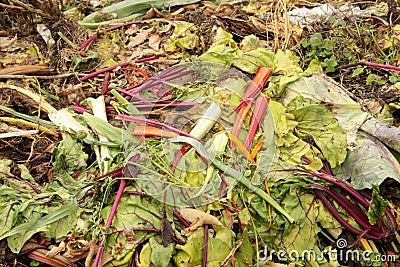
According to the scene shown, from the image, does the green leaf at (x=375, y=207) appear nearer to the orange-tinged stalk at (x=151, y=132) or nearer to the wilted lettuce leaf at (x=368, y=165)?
the wilted lettuce leaf at (x=368, y=165)

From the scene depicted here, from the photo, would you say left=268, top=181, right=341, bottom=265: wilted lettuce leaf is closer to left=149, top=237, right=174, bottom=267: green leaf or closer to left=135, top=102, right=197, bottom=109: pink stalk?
left=149, top=237, right=174, bottom=267: green leaf

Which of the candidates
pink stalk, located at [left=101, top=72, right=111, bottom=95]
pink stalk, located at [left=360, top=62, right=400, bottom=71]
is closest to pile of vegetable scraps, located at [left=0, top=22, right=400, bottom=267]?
pink stalk, located at [left=101, top=72, right=111, bottom=95]

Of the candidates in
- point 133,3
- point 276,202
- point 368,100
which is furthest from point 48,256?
point 133,3

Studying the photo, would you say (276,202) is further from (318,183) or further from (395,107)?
(395,107)

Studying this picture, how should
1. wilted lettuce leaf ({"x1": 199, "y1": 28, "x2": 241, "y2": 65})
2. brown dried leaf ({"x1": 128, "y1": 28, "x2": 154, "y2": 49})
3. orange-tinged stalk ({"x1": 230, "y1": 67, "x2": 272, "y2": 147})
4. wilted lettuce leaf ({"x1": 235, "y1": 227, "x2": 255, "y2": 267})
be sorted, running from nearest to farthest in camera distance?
wilted lettuce leaf ({"x1": 235, "y1": 227, "x2": 255, "y2": 267})
orange-tinged stalk ({"x1": 230, "y1": 67, "x2": 272, "y2": 147})
wilted lettuce leaf ({"x1": 199, "y1": 28, "x2": 241, "y2": 65})
brown dried leaf ({"x1": 128, "y1": 28, "x2": 154, "y2": 49})

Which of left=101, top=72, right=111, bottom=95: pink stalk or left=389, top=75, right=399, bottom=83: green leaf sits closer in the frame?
left=101, top=72, right=111, bottom=95: pink stalk

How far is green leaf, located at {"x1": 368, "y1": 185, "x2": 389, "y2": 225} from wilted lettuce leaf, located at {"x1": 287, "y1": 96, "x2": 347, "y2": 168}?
27cm

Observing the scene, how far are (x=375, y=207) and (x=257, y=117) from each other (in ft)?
2.47

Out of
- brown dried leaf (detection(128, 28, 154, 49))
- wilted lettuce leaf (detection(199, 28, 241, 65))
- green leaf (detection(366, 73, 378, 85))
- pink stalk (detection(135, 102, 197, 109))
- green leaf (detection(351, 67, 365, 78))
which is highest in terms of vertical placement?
wilted lettuce leaf (detection(199, 28, 241, 65))

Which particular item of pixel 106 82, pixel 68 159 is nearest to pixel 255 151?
pixel 68 159

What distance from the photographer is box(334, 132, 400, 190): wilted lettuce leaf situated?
2559 millimetres

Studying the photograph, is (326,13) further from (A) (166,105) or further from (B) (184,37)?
(A) (166,105)

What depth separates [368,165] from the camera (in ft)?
8.54

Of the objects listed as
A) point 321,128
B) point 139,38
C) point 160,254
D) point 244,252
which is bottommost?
point 244,252
